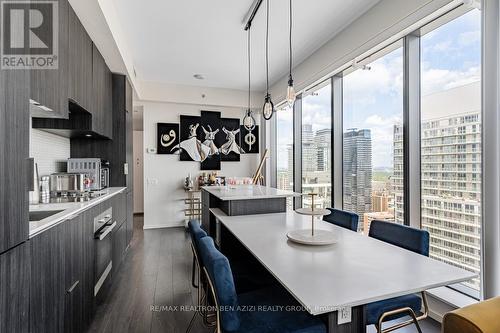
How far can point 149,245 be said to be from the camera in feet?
14.0

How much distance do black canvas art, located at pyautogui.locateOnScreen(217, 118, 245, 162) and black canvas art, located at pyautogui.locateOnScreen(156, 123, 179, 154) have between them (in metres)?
0.97

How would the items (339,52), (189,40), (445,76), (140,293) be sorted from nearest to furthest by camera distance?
(445,76) → (140,293) → (339,52) → (189,40)

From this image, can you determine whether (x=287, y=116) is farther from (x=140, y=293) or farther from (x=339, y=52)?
(x=140, y=293)

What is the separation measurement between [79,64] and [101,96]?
2.45ft

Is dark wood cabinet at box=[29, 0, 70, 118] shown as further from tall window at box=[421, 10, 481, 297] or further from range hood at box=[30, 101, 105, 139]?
tall window at box=[421, 10, 481, 297]

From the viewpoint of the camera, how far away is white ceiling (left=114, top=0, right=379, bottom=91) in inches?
107

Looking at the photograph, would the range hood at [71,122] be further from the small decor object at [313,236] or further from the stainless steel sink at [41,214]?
the small decor object at [313,236]

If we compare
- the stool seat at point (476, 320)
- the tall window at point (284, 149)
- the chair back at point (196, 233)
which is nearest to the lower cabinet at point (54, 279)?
the chair back at point (196, 233)

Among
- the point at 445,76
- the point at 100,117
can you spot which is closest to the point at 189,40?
the point at 100,117

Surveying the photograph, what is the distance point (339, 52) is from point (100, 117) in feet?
9.83

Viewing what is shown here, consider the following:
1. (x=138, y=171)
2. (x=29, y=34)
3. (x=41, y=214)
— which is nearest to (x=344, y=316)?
(x=41, y=214)

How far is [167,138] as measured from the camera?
5.46m

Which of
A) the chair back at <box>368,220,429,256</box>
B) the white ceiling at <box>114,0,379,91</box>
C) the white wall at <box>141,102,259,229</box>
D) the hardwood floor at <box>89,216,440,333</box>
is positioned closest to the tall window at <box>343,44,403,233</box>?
the white ceiling at <box>114,0,379,91</box>

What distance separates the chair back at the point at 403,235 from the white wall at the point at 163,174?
4.35 m
